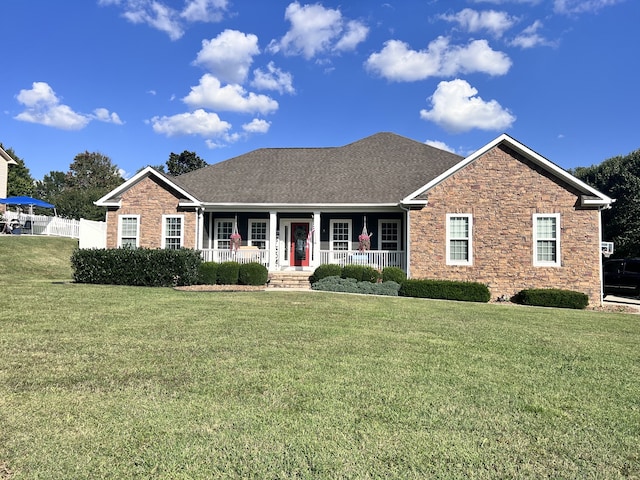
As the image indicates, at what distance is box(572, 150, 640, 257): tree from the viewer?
28.5 meters

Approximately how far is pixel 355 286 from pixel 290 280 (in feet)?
9.47

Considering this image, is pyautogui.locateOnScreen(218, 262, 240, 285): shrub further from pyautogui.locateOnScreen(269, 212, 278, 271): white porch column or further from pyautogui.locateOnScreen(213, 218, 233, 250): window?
pyautogui.locateOnScreen(213, 218, 233, 250): window

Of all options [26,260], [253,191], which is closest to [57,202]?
[26,260]

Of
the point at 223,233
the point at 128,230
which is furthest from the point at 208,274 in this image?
the point at 128,230

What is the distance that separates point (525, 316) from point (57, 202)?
5164cm

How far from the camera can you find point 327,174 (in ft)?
68.4

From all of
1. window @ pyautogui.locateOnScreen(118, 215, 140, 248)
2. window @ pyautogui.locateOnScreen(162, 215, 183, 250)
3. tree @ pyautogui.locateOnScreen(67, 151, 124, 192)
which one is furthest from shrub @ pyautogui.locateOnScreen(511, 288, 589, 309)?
tree @ pyautogui.locateOnScreen(67, 151, 124, 192)

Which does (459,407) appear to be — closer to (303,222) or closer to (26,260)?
(303,222)

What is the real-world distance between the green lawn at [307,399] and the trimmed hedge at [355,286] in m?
6.58

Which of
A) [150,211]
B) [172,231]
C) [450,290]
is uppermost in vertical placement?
[150,211]

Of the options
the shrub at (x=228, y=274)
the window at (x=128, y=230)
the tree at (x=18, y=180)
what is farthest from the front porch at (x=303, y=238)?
the tree at (x=18, y=180)

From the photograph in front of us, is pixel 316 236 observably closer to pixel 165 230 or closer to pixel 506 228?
pixel 165 230

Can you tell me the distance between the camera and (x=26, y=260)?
808 inches

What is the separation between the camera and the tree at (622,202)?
28.5 metres
